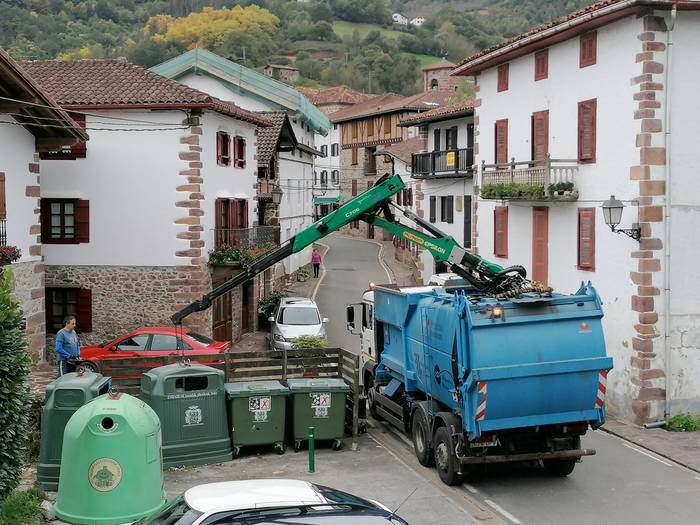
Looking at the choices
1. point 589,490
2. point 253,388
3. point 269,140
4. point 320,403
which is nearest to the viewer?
point 589,490

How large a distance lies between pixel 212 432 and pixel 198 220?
1125 cm

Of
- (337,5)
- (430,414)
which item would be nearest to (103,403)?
(430,414)

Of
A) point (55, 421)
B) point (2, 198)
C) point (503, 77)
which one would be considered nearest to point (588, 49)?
point (503, 77)

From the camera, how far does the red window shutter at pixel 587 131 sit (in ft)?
69.4

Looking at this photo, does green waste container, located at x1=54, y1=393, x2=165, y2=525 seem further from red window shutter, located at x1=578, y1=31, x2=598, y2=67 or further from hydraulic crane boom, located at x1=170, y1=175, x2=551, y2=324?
red window shutter, located at x1=578, y1=31, x2=598, y2=67

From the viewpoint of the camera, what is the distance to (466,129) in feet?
122

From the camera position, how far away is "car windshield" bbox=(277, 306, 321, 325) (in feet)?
91.6

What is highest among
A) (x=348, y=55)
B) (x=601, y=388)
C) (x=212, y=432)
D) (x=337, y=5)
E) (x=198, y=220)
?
(x=337, y=5)

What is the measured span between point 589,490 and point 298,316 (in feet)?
49.4

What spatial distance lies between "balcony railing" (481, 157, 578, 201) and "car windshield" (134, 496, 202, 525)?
50.5 ft

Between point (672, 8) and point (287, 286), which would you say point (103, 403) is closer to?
point (672, 8)

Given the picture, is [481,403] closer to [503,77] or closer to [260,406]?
[260,406]

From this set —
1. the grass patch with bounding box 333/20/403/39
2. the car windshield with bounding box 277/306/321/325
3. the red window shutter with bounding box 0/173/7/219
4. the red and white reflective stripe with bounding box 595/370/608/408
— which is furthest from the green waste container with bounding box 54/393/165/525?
the grass patch with bounding box 333/20/403/39

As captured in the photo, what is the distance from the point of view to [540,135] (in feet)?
78.5
